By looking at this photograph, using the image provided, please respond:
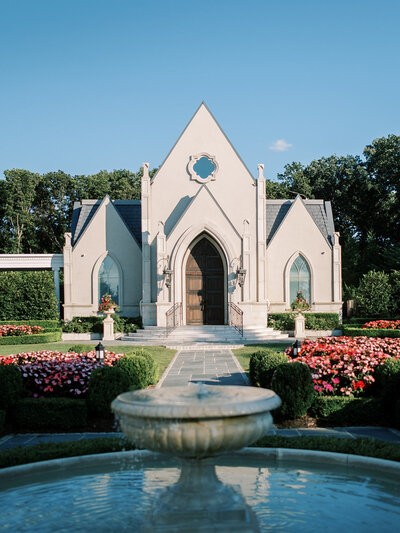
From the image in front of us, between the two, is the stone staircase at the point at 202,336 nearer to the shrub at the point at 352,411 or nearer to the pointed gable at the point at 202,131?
the pointed gable at the point at 202,131

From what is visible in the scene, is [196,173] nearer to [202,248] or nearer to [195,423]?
[202,248]

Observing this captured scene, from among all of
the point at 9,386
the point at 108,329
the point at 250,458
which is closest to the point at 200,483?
the point at 250,458

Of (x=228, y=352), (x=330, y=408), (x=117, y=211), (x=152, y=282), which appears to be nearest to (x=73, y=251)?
(x=117, y=211)

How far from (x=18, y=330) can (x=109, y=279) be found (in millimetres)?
6395

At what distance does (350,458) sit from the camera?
20.4ft

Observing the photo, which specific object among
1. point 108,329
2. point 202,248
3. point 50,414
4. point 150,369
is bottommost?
point 50,414

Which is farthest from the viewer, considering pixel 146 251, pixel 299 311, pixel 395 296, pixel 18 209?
pixel 18 209

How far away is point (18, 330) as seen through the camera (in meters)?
24.9

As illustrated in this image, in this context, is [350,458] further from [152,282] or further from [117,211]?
[117,211]

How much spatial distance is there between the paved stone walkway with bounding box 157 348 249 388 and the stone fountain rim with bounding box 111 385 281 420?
→ 734cm

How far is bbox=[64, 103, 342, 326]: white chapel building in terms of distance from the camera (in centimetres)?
2667

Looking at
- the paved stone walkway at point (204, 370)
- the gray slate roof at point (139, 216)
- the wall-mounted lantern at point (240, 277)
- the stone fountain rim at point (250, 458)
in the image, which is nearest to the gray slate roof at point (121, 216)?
the gray slate roof at point (139, 216)

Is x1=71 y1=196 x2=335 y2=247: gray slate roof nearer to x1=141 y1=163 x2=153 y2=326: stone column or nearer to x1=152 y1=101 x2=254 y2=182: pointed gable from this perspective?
x1=141 y1=163 x2=153 y2=326: stone column

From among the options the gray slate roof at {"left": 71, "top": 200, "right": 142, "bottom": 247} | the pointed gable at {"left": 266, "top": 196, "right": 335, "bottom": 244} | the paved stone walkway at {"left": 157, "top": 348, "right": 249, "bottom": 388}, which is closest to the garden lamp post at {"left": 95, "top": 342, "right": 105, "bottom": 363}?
the paved stone walkway at {"left": 157, "top": 348, "right": 249, "bottom": 388}
